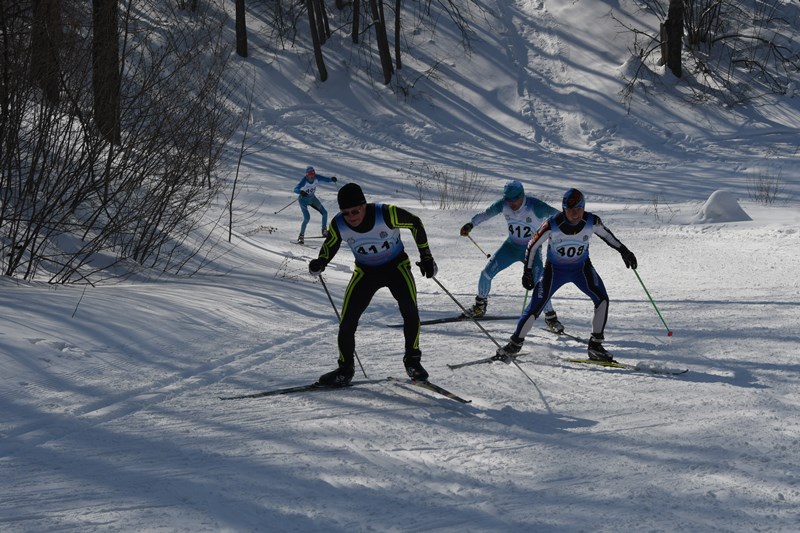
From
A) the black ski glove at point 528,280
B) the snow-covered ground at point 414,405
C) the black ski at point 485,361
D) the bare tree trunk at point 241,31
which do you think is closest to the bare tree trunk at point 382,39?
the bare tree trunk at point 241,31

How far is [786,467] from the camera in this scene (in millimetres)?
4570

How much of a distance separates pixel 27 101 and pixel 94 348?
3.21 meters

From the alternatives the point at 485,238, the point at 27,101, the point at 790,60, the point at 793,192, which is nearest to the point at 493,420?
the point at 27,101

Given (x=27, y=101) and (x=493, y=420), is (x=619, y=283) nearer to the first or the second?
(x=493, y=420)

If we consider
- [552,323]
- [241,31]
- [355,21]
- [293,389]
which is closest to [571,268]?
[552,323]

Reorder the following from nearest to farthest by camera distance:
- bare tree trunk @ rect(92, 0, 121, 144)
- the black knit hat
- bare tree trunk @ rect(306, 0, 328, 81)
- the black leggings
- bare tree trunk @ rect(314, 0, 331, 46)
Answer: the black knit hat → the black leggings → bare tree trunk @ rect(92, 0, 121, 144) → bare tree trunk @ rect(306, 0, 328, 81) → bare tree trunk @ rect(314, 0, 331, 46)

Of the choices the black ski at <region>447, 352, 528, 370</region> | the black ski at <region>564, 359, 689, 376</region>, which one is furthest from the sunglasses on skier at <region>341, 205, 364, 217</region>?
the black ski at <region>564, 359, 689, 376</region>

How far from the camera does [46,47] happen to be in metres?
8.06

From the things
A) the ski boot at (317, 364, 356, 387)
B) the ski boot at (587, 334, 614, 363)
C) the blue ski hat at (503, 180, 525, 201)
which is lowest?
the ski boot at (317, 364, 356, 387)

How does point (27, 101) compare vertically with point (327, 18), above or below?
below

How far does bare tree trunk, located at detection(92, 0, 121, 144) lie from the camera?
28.6 feet

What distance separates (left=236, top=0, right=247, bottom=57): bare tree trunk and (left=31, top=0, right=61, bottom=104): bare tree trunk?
23406 mm

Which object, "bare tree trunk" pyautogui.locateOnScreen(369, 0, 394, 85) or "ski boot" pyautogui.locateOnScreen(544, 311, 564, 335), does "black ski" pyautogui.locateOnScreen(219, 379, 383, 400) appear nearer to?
"ski boot" pyautogui.locateOnScreen(544, 311, 564, 335)

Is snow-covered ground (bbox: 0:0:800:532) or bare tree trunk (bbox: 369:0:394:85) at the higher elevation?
bare tree trunk (bbox: 369:0:394:85)
